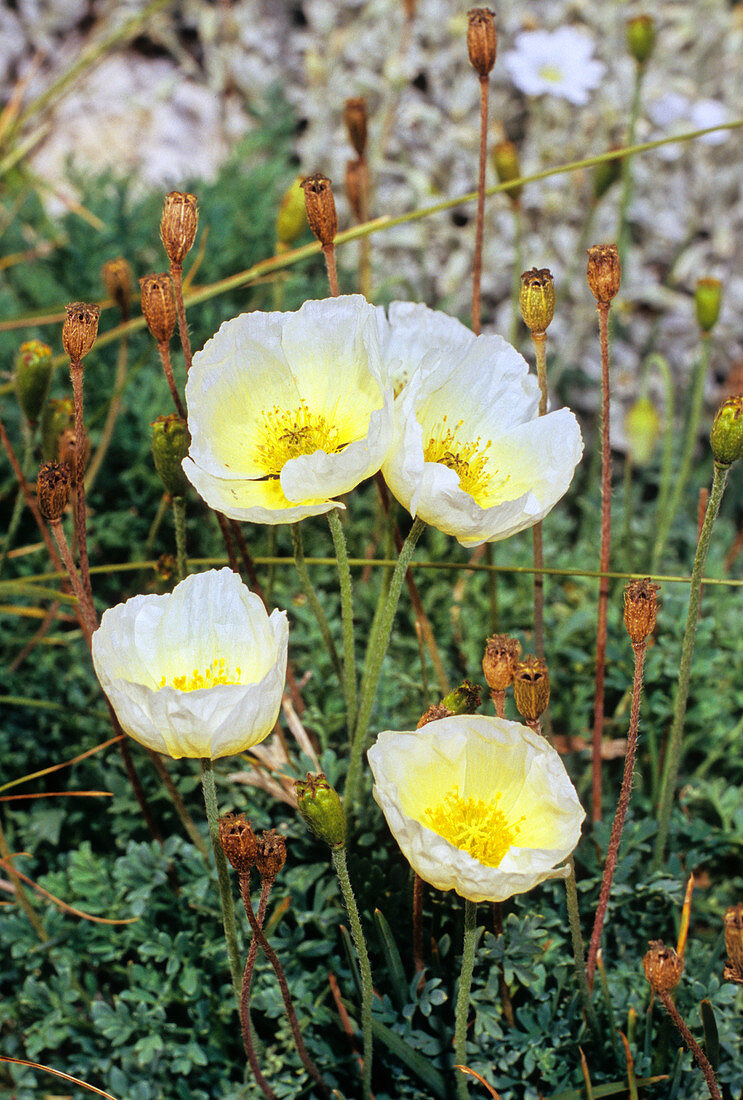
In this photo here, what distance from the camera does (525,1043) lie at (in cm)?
126

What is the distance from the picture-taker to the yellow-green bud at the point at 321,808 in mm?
973

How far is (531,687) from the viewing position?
1.04 metres

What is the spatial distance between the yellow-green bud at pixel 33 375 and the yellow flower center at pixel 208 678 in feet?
1.77

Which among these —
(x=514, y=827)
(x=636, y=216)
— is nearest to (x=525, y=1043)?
(x=514, y=827)

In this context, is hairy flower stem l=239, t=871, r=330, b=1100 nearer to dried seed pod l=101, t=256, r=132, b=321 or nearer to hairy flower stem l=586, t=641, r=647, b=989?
hairy flower stem l=586, t=641, r=647, b=989

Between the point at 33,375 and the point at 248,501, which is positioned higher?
the point at 33,375

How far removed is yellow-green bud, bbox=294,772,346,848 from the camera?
973mm

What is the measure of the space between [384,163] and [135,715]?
2.64 meters

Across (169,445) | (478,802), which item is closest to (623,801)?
(478,802)

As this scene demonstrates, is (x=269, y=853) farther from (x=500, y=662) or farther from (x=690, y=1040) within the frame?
(x=690, y=1040)

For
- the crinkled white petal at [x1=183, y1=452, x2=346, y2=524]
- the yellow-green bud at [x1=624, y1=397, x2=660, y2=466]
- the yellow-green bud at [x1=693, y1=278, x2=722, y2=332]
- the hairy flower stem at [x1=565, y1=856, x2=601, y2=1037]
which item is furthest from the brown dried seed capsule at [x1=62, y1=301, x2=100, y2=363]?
the yellow-green bud at [x1=624, y1=397, x2=660, y2=466]

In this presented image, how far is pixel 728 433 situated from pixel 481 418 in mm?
309

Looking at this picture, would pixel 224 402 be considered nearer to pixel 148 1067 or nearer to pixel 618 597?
pixel 148 1067

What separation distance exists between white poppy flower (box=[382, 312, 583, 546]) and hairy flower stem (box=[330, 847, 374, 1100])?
1.22ft
